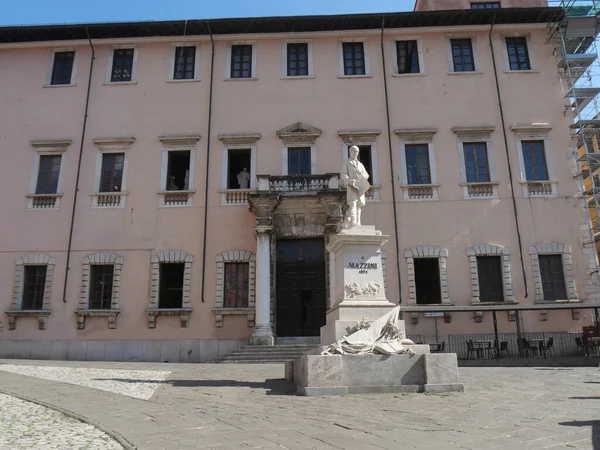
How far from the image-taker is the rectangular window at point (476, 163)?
62.9 ft

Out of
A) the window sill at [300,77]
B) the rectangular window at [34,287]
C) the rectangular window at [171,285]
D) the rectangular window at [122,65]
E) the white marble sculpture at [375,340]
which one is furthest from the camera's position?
the rectangular window at [122,65]

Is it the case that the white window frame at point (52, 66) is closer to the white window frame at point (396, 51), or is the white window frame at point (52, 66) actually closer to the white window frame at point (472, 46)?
the white window frame at point (396, 51)

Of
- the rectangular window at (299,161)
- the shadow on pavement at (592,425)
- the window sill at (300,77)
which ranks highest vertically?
the window sill at (300,77)

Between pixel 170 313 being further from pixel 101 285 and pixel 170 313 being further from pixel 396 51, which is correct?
pixel 396 51

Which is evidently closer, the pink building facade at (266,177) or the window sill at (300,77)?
the pink building facade at (266,177)

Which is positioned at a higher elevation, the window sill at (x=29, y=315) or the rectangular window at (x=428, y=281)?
the rectangular window at (x=428, y=281)

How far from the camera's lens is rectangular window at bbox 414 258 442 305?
18062mm

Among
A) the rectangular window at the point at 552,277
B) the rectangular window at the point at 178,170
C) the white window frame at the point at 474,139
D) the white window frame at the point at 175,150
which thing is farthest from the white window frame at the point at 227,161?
the rectangular window at the point at 552,277

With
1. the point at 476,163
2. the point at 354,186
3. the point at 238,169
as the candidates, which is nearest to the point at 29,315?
the point at 238,169

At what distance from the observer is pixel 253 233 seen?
734 inches

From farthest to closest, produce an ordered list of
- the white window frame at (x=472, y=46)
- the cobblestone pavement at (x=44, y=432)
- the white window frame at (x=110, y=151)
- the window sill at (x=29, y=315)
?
the white window frame at (x=472, y=46) → the white window frame at (x=110, y=151) → the window sill at (x=29, y=315) → the cobblestone pavement at (x=44, y=432)

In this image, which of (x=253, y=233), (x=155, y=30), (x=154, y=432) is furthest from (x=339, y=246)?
(x=155, y=30)

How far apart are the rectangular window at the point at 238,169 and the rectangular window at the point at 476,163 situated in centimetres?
875

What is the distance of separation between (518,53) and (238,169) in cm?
1273
